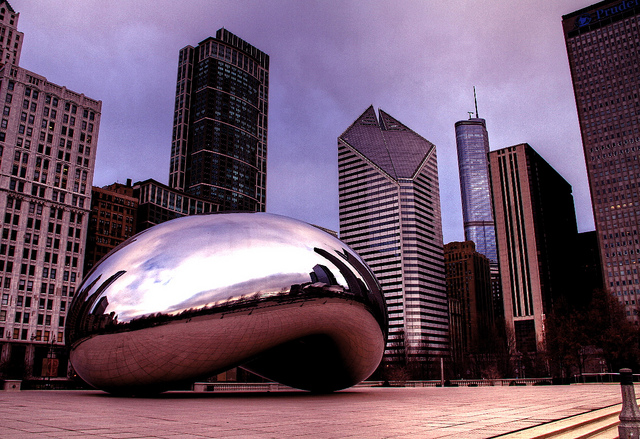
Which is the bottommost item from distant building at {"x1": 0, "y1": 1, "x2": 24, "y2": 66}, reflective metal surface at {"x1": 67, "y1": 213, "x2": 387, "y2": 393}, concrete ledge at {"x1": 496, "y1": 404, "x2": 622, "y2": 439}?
concrete ledge at {"x1": 496, "y1": 404, "x2": 622, "y2": 439}

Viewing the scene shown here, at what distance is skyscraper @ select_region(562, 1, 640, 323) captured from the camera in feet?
443

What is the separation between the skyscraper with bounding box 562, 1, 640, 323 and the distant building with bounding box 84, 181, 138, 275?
11700cm

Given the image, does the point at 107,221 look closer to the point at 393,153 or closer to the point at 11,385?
the point at 11,385

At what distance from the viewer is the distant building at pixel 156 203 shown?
126375mm

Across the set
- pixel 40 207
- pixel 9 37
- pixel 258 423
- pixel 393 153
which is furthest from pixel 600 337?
pixel 393 153

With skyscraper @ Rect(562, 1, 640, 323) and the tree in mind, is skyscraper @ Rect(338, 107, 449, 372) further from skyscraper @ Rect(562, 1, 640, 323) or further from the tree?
the tree

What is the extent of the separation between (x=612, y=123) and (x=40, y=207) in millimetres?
140912

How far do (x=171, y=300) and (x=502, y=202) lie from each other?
173 meters

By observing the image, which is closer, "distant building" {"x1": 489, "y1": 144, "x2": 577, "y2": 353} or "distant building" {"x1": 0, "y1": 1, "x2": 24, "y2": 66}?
"distant building" {"x1": 0, "y1": 1, "x2": 24, "y2": 66}

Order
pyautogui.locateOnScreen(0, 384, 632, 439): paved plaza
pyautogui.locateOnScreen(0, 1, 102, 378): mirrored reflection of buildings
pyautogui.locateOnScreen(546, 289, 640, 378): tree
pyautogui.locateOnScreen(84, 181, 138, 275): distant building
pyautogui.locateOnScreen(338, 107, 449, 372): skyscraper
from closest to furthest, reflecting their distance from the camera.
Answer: pyautogui.locateOnScreen(0, 384, 632, 439): paved plaza
pyautogui.locateOnScreen(546, 289, 640, 378): tree
pyautogui.locateOnScreen(0, 1, 102, 378): mirrored reflection of buildings
pyautogui.locateOnScreen(84, 181, 138, 275): distant building
pyautogui.locateOnScreen(338, 107, 449, 372): skyscraper

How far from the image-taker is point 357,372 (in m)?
16.2

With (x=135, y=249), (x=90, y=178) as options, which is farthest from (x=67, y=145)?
(x=135, y=249)

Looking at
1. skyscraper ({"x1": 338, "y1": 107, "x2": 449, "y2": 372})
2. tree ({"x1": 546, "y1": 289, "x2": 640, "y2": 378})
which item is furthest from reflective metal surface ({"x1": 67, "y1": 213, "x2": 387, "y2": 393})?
skyscraper ({"x1": 338, "y1": 107, "x2": 449, "y2": 372})

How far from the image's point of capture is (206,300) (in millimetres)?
11906
